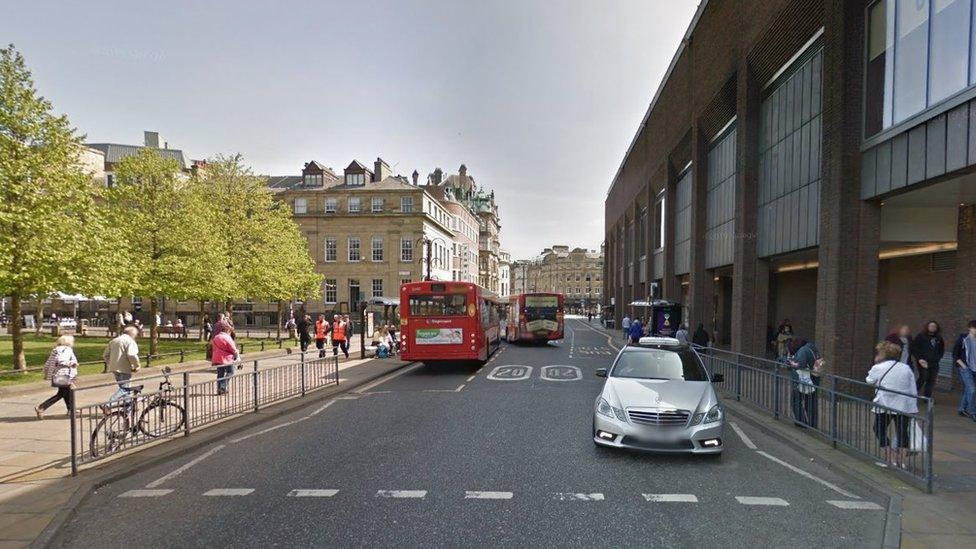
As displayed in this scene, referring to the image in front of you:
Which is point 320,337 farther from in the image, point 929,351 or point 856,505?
point 929,351

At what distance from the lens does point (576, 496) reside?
5797 millimetres

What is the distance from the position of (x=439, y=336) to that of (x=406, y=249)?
38550mm

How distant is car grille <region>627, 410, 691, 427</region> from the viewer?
6.91 metres

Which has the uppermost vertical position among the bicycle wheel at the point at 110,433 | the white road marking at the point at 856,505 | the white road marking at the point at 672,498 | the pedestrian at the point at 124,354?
the pedestrian at the point at 124,354

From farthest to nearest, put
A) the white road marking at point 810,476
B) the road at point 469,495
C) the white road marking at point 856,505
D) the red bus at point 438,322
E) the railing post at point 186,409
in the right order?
the red bus at point 438,322 → the railing post at point 186,409 → the white road marking at point 810,476 → the white road marking at point 856,505 → the road at point 469,495

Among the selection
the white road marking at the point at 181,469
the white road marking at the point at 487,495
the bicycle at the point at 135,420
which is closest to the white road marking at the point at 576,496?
the white road marking at the point at 487,495

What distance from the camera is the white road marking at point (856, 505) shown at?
18.6 feet

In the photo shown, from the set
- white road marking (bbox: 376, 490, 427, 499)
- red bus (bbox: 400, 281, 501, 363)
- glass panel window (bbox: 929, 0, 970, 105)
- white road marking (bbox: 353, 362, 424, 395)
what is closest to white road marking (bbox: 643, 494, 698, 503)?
white road marking (bbox: 376, 490, 427, 499)

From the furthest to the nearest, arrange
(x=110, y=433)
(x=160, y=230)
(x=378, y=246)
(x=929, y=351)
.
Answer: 1. (x=378, y=246)
2. (x=160, y=230)
3. (x=929, y=351)
4. (x=110, y=433)

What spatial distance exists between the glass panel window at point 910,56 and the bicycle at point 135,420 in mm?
15065

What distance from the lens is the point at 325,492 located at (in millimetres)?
5918

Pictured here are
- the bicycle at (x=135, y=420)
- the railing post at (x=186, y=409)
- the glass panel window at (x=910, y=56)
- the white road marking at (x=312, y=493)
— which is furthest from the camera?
the glass panel window at (x=910, y=56)

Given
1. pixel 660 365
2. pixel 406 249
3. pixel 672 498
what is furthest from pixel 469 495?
pixel 406 249

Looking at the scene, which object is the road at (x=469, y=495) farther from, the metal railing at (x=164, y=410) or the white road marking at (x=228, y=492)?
the metal railing at (x=164, y=410)
